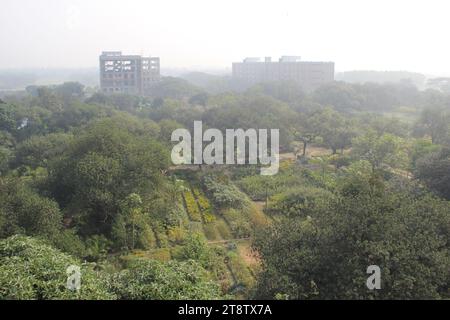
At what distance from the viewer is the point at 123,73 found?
2726 inches

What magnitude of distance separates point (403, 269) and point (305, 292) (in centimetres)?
205

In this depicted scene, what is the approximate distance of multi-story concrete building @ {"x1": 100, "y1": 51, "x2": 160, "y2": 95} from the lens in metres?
67.2

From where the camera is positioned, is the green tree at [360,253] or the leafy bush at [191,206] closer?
the green tree at [360,253]

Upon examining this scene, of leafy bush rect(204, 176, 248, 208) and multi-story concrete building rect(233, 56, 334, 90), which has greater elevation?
multi-story concrete building rect(233, 56, 334, 90)

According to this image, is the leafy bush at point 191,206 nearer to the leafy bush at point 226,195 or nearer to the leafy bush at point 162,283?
the leafy bush at point 226,195

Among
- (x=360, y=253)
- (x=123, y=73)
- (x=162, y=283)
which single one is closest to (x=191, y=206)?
(x=162, y=283)

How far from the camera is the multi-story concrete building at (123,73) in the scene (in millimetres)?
67188

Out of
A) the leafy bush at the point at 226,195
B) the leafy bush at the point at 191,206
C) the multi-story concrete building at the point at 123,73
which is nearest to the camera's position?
the leafy bush at the point at 191,206

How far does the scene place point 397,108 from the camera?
54.3 metres

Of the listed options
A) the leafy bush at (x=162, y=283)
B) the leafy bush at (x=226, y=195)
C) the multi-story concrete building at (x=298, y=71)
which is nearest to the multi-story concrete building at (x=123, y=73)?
the multi-story concrete building at (x=298, y=71)

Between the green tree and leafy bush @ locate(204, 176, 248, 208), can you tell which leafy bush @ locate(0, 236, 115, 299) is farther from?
leafy bush @ locate(204, 176, 248, 208)

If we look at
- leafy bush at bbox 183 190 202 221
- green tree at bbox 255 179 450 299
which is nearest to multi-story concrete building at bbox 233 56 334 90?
leafy bush at bbox 183 190 202 221
